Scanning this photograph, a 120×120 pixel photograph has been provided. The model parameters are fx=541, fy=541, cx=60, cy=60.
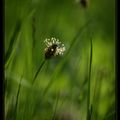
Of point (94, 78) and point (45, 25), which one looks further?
point (45, 25)

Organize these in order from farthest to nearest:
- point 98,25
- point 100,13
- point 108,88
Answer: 1. point 100,13
2. point 98,25
3. point 108,88

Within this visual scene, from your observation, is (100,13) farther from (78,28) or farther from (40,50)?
(40,50)

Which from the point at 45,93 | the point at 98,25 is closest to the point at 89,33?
the point at 98,25

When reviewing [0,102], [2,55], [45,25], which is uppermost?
[45,25]

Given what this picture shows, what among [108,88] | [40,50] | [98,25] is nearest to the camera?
[40,50]

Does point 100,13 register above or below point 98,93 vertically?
above

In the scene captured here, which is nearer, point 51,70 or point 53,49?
point 53,49
